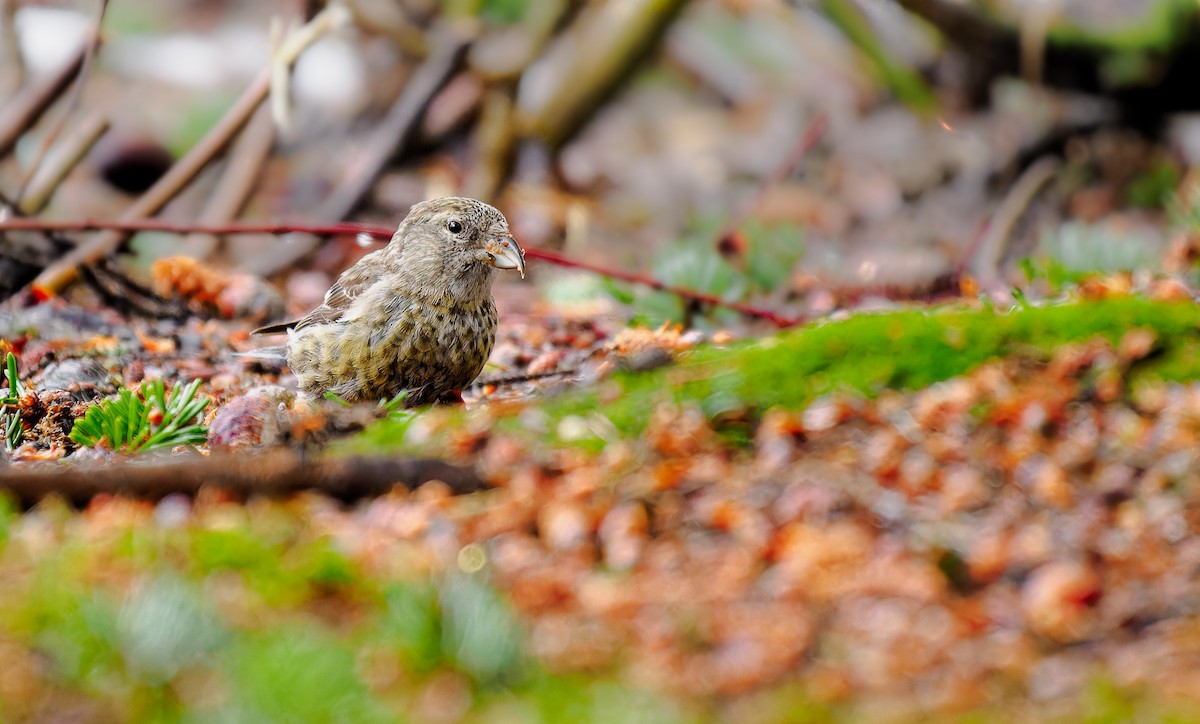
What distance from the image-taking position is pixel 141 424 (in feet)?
11.3

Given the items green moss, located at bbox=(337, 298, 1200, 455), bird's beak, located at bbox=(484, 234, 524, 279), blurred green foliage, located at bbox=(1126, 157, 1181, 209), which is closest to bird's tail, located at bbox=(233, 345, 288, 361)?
bird's beak, located at bbox=(484, 234, 524, 279)

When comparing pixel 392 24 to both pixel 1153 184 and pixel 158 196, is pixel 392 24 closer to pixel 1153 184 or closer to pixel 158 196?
pixel 158 196

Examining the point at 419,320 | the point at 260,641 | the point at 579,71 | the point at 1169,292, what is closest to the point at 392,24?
the point at 579,71

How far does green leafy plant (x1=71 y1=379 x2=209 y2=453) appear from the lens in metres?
3.42

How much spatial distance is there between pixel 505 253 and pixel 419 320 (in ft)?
1.23

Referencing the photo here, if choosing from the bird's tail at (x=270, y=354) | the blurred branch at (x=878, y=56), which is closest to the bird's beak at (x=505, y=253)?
the bird's tail at (x=270, y=354)

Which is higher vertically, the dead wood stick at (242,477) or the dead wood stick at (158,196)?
the dead wood stick at (158,196)

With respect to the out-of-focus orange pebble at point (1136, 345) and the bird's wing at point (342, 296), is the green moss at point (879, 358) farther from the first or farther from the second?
the bird's wing at point (342, 296)

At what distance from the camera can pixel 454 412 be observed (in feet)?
10.6

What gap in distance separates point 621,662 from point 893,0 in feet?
21.4

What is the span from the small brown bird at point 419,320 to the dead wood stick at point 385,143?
304 centimetres

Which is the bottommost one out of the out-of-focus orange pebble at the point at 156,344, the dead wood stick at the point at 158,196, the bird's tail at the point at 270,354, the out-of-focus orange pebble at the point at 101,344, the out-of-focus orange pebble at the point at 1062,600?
A: the out-of-focus orange pebble at the point at 1062,600

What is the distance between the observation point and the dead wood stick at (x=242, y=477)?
2.66 metres

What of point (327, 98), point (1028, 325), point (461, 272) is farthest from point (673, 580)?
point (327, 98)
